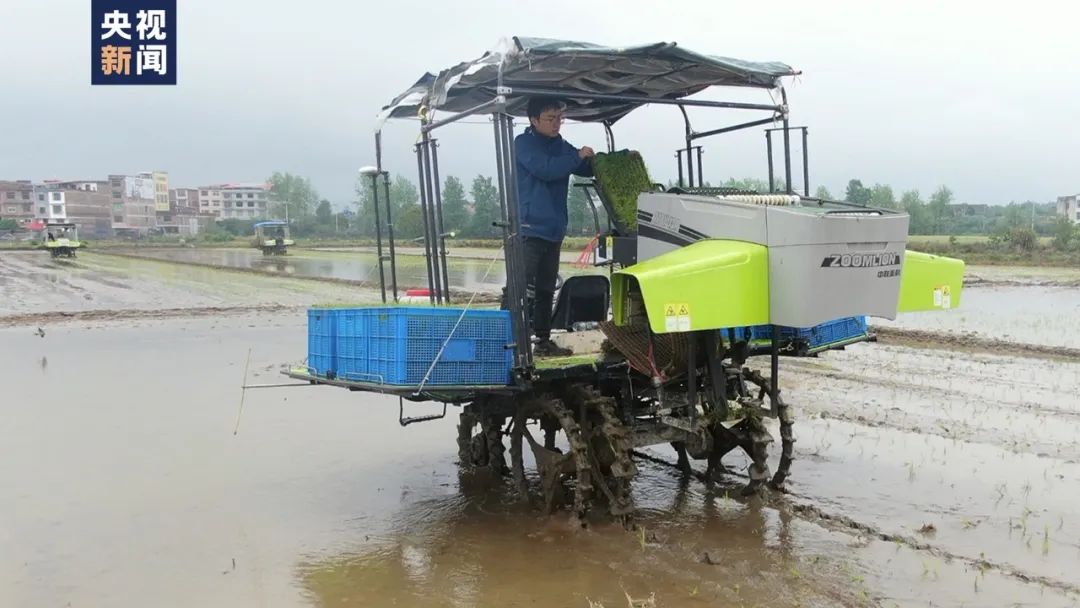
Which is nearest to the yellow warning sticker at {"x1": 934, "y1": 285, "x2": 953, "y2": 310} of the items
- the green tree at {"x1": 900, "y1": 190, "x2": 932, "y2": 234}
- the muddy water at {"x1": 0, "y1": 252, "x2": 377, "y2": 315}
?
the muddy water at {"x1": 0, "y1": 252, "x2": 377, "y2": 315}

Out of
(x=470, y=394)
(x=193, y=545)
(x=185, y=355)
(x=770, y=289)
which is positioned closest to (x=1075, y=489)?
(x=770, y=289)

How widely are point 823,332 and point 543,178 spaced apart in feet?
7.74

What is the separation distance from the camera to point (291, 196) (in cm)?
12656

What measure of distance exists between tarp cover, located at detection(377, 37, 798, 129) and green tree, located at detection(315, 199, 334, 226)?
101 m

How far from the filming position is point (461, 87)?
6.45m

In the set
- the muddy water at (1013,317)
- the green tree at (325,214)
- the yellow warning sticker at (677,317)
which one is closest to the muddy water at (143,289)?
the muddy water at (1013,317)

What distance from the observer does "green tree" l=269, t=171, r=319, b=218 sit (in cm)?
12362

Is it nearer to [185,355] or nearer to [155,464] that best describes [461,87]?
[155,464]

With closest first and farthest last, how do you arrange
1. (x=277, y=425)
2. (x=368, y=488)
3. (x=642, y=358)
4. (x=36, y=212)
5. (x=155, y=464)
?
(x=642, y=358) < (x=368, y=488) < (x=155, y=464) < (x=277, y=425) < (x=36, y=212)

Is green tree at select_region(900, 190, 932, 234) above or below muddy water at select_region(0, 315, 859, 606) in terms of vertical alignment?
above

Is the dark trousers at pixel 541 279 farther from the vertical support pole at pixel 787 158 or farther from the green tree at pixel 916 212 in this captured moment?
the green tree at pixel 916 212

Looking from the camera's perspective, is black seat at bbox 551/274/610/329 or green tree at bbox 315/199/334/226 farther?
green tree at bbox 315/199/334/226

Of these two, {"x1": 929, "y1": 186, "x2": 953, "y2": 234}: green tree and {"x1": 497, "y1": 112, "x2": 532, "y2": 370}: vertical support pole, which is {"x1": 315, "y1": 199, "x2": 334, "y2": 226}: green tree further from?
{"x1": 497, "y1": 112, "x2": 532, "y2": 370}: vertical support pole

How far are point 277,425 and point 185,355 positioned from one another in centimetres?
562
